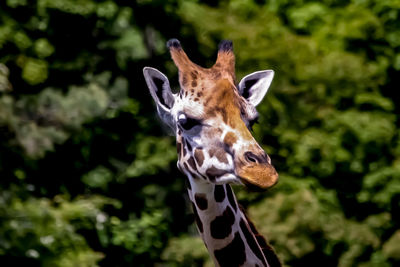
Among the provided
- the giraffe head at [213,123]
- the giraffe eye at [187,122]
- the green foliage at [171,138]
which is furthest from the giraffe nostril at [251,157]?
the green foliage at [171,138]

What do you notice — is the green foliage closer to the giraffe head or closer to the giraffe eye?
the giraffe head

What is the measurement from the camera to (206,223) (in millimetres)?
4949

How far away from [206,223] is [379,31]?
5.84 meters

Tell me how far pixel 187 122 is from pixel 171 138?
519 centimetres

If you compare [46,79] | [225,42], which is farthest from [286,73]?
[225,42]

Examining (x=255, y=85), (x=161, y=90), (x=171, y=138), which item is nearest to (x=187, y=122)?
(x=161, y=90)

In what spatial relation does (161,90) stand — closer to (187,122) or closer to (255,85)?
(187,122)

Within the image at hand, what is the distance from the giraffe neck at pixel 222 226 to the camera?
16.1 feet

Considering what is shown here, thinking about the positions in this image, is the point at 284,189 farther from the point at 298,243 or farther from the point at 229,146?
the point at 229,146

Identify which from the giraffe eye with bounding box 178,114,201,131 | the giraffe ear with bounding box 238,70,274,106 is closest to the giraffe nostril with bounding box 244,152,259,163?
the giraffe eye with bounding box 178,114,201,131

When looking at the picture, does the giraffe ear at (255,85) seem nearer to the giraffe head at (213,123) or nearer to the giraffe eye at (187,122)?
the giraffe head at (213,123)

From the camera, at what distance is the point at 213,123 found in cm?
475

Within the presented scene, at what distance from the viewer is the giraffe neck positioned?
491 centimetres

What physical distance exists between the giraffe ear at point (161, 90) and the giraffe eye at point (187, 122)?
0.70 ft
